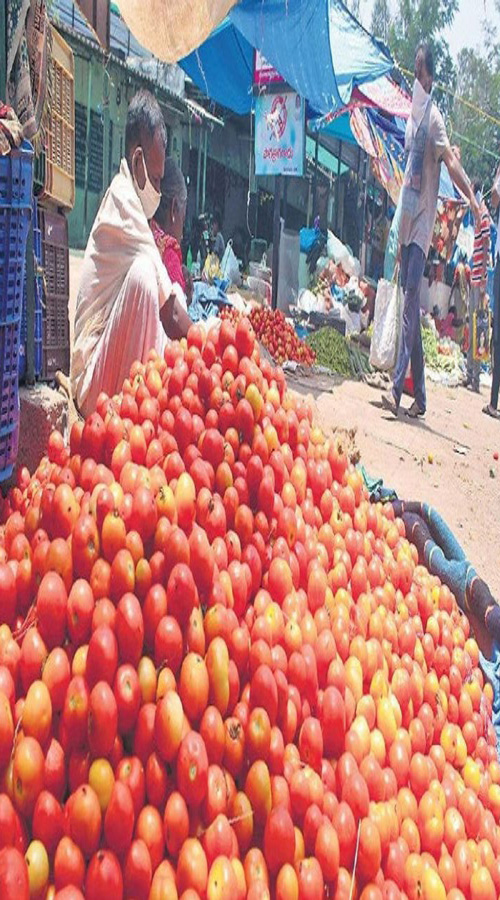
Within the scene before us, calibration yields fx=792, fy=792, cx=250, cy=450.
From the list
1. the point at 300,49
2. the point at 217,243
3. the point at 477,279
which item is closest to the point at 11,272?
the point at 300,49

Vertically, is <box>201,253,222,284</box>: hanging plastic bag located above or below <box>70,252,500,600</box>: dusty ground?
above

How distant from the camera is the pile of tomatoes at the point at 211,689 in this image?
1.20 metres

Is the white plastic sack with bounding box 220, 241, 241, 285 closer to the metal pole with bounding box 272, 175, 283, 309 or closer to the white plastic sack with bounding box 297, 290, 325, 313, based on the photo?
the metal pole with bounding box 272, 175, 283, 309

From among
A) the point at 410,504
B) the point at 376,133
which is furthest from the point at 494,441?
the point at 376,133

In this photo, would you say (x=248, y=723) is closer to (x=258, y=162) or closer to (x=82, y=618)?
(x=82, y=618)

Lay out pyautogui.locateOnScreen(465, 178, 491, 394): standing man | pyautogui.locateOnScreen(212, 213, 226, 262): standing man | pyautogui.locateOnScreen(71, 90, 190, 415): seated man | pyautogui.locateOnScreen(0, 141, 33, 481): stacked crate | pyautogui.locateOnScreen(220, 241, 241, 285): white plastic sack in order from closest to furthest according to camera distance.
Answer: pyautogui.locateOnScreen(0, 141, 33, 481): stacked crate < pyautogui.locateOnScreen(71, 90, 190, 415): seated man < pyautogui.locateOnScreen(465, 178, 491, 394): standing man < pyautogui.locateOnScreen(220, 241, 241, 285): white plastic sack < pyautogui.locateOnScreen(212, 213, 226, 262): standing man

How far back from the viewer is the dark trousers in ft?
21.0

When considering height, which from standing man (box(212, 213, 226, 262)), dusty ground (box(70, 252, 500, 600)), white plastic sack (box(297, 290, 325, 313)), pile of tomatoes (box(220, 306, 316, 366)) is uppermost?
standing man (box(212, 213, 226, 262))

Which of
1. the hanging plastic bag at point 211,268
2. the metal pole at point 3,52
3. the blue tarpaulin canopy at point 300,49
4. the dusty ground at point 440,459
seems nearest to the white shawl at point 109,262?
the metal pole at point 3,52

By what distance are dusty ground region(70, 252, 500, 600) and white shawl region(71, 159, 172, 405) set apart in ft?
6.44

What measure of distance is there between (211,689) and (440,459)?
456 cm

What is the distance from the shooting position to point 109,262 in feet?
11.6

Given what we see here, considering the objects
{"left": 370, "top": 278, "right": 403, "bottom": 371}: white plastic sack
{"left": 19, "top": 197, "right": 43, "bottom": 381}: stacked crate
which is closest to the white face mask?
Result: {"left": 19, "top": 197, "right": 43, "bottom": 381}: stacked crate

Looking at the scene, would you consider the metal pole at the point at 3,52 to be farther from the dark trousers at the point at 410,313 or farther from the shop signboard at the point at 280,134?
the shop signboard at the point at 280,134
